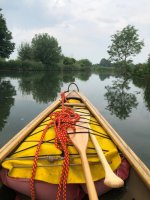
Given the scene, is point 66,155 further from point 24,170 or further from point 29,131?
point 29,131

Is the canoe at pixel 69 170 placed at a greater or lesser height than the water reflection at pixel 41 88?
greater

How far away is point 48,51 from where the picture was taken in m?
51.4

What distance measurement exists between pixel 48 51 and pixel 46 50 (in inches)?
20.8

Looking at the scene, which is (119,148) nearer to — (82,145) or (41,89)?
(82,145)

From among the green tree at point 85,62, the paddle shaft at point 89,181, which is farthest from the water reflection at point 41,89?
the green tree at point 85,62

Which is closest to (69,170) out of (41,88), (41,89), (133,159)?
(133,159)

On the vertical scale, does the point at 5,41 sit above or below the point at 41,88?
above

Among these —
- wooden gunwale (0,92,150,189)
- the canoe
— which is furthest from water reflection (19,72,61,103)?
the canoe

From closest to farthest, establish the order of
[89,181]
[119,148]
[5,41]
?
[89,181], [119,148], [5,41]

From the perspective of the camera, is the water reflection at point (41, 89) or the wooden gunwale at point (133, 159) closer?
the wooden gunwale at point (133, 159)

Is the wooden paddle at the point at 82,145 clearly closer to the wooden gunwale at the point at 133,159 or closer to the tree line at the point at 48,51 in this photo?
the wooden gunwale at the point at 133,159

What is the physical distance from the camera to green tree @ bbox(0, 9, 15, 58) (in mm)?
35081

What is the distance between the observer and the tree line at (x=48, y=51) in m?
36.1

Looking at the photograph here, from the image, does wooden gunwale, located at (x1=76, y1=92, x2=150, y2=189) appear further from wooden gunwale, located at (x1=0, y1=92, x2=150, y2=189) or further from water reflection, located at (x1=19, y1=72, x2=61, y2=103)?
water reflection, located at (x1=19, y1=72, x2=61, y2=103)
